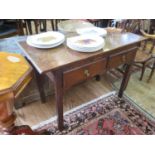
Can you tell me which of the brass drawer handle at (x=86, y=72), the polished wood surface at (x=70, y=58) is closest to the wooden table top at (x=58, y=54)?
the polished wood surface at (x=70, y=58)

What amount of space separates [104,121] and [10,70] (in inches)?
40.6

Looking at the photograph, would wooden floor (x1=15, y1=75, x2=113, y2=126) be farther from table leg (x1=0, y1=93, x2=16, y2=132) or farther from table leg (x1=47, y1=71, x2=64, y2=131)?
table leg (x1=0, y1=93, x2=16, y2=132)

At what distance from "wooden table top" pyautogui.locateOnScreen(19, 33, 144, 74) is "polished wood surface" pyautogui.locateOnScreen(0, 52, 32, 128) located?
0.27 ft

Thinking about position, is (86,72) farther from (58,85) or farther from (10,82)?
(10,82)

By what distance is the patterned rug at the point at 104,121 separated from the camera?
1508 millimetres

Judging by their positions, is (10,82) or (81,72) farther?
(81,72)

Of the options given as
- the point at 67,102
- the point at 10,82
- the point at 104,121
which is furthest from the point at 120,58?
the point at 10,82

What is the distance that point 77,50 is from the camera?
1.16 m

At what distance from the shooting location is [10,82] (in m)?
0.87

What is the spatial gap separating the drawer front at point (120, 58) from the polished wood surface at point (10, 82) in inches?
25.2
